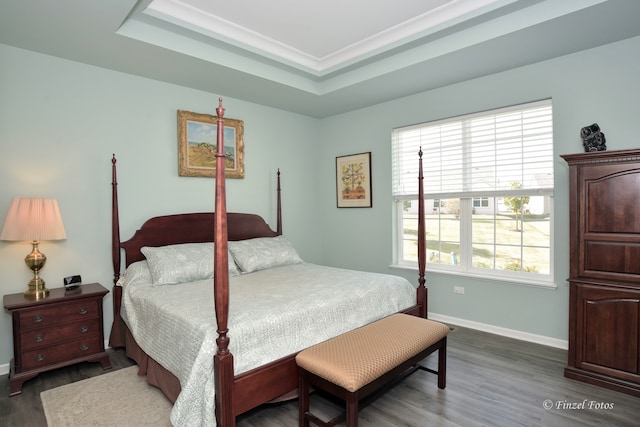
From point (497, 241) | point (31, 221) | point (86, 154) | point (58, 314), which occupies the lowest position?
point (58, 314)

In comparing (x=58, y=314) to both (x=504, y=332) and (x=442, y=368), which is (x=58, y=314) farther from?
(x=504, y=332)

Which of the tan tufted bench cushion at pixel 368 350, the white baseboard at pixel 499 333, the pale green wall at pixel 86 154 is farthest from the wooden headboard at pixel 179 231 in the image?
the tan tufted bench cushion at pixel 368 350

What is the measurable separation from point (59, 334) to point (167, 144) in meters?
1.94

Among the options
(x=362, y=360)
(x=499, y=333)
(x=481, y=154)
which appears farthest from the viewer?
(x=481, y=154)

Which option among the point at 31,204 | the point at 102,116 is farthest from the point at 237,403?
the point at 102,116

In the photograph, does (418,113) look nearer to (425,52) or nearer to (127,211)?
(425,52)

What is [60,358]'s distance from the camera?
2713mm

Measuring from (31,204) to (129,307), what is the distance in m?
1.04

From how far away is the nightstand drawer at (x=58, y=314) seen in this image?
2572 mm

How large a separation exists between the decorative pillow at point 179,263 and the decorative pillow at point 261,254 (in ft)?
0.59

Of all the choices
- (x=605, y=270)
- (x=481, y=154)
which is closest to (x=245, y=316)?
(x=605, y=270)

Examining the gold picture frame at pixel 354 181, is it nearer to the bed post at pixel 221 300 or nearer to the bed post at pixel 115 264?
the bed post at pixel 115 264

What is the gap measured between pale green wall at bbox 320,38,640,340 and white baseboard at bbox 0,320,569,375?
0.04m

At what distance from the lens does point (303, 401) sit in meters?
2.11
